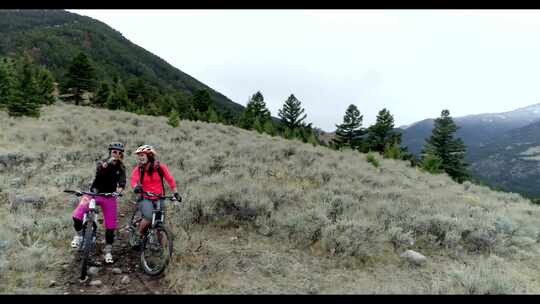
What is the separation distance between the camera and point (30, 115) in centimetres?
2241

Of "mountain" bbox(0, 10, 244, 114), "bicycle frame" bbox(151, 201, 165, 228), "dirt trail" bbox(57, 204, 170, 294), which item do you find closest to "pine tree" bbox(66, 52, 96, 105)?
"mountain" bbox(0, 10, 244, 114)

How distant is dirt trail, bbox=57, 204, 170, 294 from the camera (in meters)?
4.93

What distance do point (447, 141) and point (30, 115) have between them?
38.7 m

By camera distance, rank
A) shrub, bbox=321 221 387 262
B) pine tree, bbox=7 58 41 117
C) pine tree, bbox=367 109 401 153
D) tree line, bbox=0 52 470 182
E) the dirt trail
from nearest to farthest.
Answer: the dirt trail
shrub, bbox=321 221 387 262
pine tree, bbox=7 58 41 117
tree line, bbox=0 52 470 182
pine tree, bbox=367 109 401 153

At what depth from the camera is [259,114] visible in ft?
141

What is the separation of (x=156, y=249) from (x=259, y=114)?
38.1 metres

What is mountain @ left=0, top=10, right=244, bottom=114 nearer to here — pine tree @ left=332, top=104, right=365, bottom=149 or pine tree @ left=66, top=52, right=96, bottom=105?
pine tree @ left=66, top=52, right=96, bottom=105

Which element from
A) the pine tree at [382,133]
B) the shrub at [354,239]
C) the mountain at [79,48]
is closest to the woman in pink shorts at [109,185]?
the shrub at [354,239]

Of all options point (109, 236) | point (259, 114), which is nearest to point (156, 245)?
point (109, 236)

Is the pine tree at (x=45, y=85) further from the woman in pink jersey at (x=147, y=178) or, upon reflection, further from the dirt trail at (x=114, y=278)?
the woman in pink jersey at (x=147, y=178)

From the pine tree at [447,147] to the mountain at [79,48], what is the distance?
69.6m

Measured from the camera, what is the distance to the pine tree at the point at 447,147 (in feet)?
107

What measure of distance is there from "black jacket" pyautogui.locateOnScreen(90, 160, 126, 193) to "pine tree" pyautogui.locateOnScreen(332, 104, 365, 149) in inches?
1272
